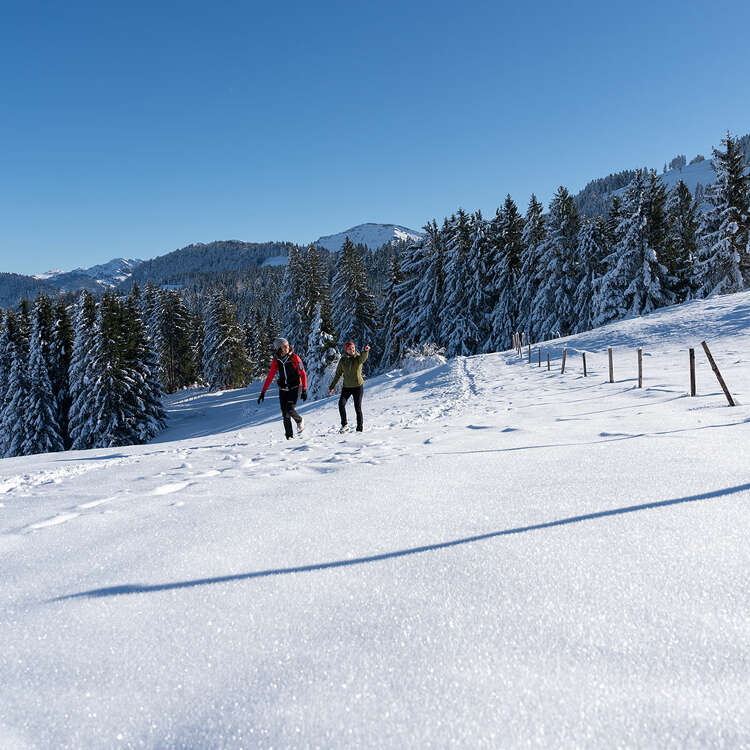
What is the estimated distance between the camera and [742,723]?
144 cm

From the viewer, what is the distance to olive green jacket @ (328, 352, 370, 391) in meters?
9.30

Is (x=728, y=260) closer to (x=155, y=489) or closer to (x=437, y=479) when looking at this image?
(x=437, y=479)

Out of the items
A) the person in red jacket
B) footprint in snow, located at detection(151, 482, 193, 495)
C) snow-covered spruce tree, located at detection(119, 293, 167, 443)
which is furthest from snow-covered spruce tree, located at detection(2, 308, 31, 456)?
footprint in snow, located at detection(151, 482, 193, 495)

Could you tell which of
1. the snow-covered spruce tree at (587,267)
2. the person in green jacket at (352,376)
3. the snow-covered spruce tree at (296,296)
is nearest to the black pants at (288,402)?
the person in green jacket at (352,376)

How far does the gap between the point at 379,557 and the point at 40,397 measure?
34.5 metres

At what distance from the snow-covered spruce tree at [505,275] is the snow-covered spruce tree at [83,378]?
1146 inches

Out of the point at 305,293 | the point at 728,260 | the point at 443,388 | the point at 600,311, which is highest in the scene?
the point at 305,293

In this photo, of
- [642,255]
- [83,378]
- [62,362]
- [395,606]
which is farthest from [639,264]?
[62,362]

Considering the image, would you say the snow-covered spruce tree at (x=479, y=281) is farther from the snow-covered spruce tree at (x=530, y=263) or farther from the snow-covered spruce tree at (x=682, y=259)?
the snow-covered spruce tree at (x=682, y=259)

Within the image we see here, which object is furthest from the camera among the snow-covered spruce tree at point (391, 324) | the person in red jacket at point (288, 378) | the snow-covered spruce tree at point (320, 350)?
the snow-covered spruce tree at point (391, 324)

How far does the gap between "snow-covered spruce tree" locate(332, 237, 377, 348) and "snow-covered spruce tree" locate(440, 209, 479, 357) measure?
23.6ft

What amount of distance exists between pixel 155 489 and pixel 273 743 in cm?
414

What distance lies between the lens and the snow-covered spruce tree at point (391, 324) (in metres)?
40.0

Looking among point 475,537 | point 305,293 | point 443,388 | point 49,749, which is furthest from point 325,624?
point 305,293
